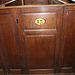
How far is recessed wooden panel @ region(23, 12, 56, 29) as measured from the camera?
3.07 ft

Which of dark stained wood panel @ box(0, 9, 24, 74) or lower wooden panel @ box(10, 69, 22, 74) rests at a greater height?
dark stained wood panel @ box(0, 9, 24, 74)

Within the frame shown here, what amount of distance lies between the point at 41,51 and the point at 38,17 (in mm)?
439

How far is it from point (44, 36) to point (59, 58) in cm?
39

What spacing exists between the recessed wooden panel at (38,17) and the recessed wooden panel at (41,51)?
12cm

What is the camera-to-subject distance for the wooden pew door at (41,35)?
36.5 inches

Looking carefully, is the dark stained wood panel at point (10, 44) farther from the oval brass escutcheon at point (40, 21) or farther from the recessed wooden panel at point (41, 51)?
the oval brass escutcheon at point (40, 21)

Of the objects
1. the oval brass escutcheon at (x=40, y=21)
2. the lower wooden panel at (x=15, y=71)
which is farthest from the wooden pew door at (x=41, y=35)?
the lower wooden panel at (x=15, y=71)

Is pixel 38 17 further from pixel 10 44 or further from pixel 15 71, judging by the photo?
pixel 15 71

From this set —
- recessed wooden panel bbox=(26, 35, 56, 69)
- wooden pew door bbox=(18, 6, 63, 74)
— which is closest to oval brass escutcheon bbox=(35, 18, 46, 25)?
A: wooden pew door bbox=(18, 6, 63, 74)

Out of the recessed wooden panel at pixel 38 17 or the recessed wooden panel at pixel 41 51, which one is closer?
the recessed wooden panel at pixel 38 17

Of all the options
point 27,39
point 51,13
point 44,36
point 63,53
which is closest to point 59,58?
point 63,53

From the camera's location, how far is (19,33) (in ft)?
3.40

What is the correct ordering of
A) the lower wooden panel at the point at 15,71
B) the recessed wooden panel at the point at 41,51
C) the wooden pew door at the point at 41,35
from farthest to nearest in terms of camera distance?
the lower wooden panel at the point at 15,71 < the recessed wooden panel at the point at 41,51 < the wooden pew door at the point at 41,35

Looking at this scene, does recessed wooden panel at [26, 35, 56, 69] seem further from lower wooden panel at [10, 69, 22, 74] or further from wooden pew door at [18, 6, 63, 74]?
lower wooden panel at [10, 69, 22, 74]
